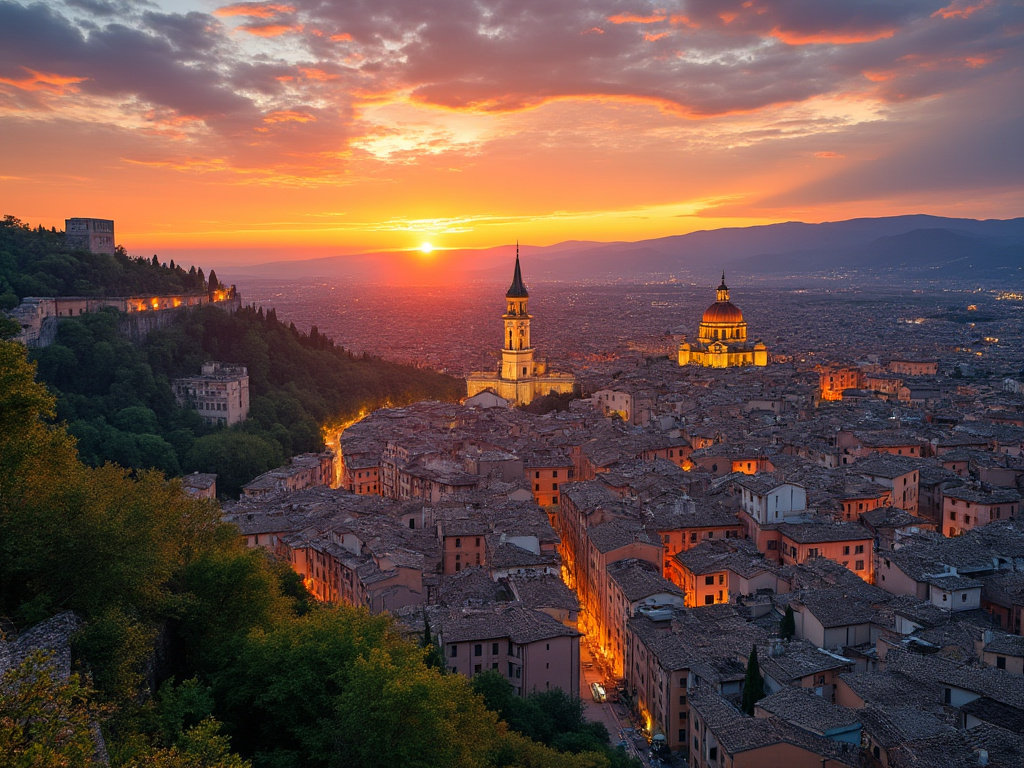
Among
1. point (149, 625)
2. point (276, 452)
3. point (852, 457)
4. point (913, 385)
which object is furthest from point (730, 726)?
point (913, 385)

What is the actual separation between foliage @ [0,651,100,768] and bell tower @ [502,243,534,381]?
5849cm

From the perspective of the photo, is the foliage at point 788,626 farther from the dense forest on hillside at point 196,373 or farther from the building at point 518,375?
the building at point 518,375

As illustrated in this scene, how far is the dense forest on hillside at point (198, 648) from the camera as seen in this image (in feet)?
37.9

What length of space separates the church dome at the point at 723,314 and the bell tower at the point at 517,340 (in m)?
25.6

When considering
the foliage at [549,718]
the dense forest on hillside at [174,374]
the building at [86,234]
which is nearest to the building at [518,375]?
the dense forest on hillside at [174,374]

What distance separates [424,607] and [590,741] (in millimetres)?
6485

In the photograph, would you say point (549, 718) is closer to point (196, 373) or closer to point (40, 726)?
point (40, 726)

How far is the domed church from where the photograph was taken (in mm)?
81938

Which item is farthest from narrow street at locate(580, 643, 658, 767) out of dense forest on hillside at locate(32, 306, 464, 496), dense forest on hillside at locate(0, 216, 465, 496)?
dense forest on hillside at locate(0, 216, 465, 496)

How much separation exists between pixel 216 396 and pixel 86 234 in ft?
68.5

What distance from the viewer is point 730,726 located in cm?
1558

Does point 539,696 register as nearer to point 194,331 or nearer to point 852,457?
point 852,457

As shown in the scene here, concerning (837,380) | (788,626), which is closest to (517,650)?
(788,626)

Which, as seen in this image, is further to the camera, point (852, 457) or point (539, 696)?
point (852, 457)
